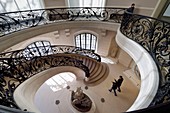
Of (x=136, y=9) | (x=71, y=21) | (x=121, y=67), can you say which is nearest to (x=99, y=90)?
(x=121, y=67)

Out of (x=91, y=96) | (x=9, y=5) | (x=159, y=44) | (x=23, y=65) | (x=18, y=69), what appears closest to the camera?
(x=159, y=44)

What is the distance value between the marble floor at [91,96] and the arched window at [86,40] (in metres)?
3.19

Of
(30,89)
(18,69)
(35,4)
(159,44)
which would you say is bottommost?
(30,89)

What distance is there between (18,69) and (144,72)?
3.70 metres

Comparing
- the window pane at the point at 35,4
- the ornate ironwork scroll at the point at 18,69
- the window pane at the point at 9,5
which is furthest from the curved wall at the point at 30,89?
the window pane at the point at 9,5

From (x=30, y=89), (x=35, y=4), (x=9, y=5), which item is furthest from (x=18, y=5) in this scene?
(x=30, y=89)

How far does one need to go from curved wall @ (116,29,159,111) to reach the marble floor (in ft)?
12.5

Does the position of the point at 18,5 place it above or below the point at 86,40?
above

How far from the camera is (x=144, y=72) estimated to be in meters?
3.17

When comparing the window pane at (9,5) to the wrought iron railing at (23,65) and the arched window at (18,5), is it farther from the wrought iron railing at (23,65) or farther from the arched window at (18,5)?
the wrought iron railing at (23,65)

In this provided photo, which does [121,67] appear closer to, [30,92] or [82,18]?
[82,18]

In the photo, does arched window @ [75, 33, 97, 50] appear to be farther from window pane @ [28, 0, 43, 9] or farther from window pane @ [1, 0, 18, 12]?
window pane @ [1, 0, 18, 12]

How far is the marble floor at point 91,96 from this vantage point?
6762 mm

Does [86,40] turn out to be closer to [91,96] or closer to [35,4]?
[35,4]
